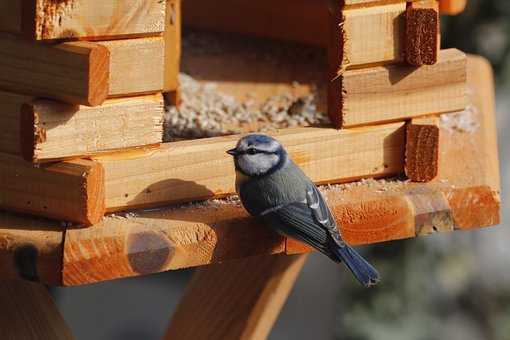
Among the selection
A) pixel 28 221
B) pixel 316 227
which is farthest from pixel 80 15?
pixel 316 227

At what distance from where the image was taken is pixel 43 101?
141cm

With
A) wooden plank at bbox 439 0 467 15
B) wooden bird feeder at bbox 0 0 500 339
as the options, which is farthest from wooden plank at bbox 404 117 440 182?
wooden plank at bbox 439 0 467 15

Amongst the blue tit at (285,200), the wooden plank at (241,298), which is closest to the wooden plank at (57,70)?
the blue tit at (285,200)

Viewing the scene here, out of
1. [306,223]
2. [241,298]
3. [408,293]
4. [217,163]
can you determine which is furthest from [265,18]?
[408,293]

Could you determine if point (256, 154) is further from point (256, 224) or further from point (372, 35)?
point (372, 35)

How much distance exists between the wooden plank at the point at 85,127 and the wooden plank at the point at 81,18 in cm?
9

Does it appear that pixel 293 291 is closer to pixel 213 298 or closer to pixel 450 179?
pixel 213 298

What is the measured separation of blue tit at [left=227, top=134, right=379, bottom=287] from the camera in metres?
1.49

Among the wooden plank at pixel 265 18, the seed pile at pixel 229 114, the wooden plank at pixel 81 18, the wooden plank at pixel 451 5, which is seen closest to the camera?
the wooden plank at pixel 81 18

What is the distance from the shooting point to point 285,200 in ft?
4.98

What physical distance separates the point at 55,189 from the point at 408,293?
170 cm

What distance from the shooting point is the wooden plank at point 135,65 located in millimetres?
1431

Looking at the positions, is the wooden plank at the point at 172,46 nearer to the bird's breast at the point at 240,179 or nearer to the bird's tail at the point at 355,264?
the bird's breast at the point at 240,179

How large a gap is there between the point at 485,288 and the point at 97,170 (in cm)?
197
